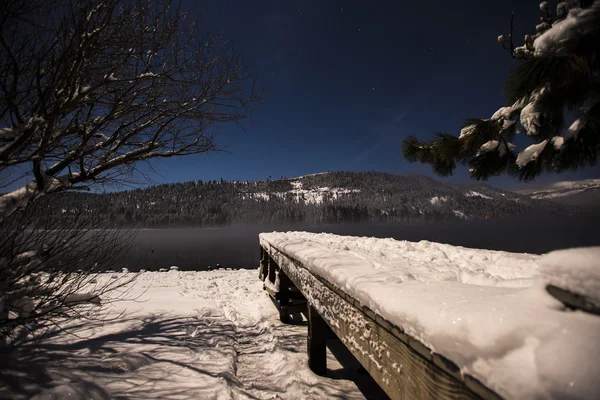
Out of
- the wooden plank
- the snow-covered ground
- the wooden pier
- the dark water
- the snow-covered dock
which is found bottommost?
the dark water

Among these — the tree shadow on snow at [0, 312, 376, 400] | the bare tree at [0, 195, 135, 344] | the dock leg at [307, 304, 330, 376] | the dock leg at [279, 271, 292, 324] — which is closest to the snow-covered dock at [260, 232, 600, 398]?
the dock leg at [307, 304, 330, 376]

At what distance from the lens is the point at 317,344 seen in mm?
3818

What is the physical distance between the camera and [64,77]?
2445mm

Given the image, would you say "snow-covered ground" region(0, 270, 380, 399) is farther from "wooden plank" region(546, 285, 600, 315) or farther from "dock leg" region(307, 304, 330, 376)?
"wooden plank" region(546, 285, 600, 315)

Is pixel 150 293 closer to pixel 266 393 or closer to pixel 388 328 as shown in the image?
pixel 266 393

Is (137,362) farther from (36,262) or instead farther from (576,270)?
(576,270)

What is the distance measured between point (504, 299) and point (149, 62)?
4355 mm

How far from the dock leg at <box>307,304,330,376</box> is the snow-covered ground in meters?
0.12

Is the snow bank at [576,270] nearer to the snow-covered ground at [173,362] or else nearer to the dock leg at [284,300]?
the snow-covered ground at [173,362]

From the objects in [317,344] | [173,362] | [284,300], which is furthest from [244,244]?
[317,344]

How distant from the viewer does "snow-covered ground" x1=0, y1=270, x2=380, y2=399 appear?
2621 mm

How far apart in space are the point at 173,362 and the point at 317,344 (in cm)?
187

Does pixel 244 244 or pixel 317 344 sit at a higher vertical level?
pixel 317 344

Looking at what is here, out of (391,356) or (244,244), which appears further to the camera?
(244,244)
